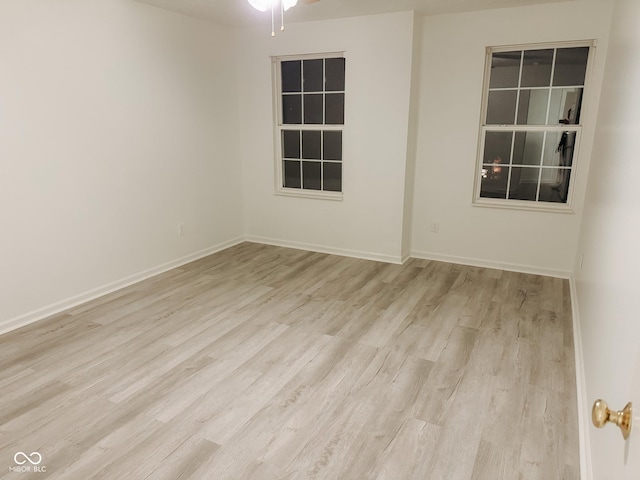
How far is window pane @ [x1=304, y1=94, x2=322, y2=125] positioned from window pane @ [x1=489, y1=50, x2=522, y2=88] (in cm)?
181

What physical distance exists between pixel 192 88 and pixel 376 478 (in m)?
3.98

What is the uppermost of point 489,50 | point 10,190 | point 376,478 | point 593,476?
point 489,50

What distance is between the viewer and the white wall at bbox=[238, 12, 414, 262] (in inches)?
166

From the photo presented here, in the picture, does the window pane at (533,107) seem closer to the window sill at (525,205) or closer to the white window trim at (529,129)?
the white window trim at (529,129)

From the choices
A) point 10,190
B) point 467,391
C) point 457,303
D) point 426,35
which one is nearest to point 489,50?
point 426,35

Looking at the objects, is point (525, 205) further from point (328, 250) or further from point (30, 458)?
point (30, 458)

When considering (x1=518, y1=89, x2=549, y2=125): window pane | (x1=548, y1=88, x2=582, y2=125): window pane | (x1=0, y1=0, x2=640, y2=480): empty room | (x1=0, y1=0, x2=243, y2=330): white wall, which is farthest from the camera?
(x1=518, y1=89, x2=549, y2=125): window pane

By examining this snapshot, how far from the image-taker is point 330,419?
214cm

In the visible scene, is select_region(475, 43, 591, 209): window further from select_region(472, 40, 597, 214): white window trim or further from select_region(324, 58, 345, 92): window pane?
select_region(324, 58, 345, 92): window pane

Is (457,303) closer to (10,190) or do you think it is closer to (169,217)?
(169,217)

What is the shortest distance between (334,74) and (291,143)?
94 centimetres

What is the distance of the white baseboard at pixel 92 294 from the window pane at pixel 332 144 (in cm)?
173

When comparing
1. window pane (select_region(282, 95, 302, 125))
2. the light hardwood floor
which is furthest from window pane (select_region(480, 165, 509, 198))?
window pane (select_region(282, 95, 302, 125))

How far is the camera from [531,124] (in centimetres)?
409
